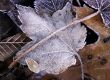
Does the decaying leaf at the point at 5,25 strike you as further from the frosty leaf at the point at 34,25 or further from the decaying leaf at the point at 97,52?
the decaying leaf at the point at 97,52

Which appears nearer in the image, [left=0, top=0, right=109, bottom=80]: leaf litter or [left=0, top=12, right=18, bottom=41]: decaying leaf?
[left=0, top=0, right=109, bottom=80]: leaf litter

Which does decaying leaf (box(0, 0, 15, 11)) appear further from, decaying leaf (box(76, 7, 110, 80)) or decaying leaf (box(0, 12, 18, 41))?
decaying leaf (box(76, 7, 110, 80))

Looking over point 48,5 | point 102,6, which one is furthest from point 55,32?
point 102,6

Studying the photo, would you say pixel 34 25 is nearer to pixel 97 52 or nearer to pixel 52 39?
pixel 52 39

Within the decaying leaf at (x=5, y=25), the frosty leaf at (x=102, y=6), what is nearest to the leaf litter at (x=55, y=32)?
the frosty leaf at (x=102, y=6)

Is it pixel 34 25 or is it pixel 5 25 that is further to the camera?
pixel 5 25

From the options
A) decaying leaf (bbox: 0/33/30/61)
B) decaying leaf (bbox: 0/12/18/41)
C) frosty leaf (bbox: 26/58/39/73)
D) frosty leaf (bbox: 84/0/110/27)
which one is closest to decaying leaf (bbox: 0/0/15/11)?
decaying leaf (bbox: 0/12/18/41)
